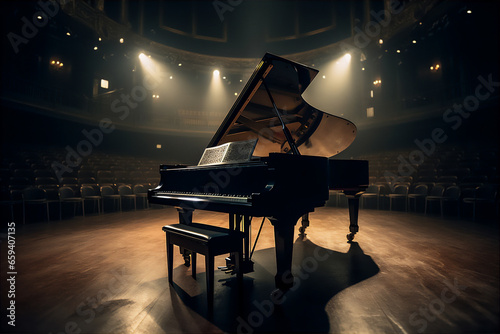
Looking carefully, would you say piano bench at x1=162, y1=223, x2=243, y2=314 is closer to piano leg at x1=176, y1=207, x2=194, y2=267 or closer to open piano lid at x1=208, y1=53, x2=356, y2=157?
piano leg at x1=176, y1=207, x2=194, y2=267

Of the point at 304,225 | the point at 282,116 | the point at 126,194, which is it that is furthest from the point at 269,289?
the point at 126,194

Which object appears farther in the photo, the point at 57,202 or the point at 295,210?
the point at 57,202

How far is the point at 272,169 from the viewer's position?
5.74 ft

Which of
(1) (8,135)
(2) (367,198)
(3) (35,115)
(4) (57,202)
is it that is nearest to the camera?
(4) (57,202)

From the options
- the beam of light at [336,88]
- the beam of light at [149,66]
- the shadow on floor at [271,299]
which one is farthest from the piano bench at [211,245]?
the beam of light at [149,66]

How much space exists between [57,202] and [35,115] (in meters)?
5.58

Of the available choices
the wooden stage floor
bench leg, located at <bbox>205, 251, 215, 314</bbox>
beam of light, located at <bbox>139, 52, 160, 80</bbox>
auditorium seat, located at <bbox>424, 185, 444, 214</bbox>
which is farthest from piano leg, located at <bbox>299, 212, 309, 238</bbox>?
beam of light, located at <bbox>139, 52, 160, 80</bbox>

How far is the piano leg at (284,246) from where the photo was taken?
1.76 meters

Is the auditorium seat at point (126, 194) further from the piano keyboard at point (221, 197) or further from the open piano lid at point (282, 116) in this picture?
the piano keyboard at point (221, 197)

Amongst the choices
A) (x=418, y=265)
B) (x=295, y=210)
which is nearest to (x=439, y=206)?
(x=418, y=265)

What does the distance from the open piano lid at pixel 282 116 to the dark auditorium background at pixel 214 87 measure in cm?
243

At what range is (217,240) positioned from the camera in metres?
1.74

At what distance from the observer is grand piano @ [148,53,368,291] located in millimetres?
1769

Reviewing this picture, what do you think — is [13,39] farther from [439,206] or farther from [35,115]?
[439,206]
